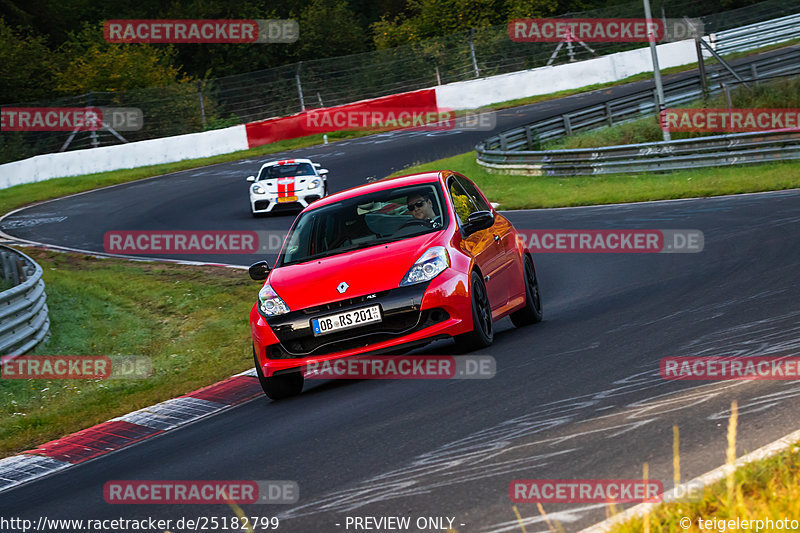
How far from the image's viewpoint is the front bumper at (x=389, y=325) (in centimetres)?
804

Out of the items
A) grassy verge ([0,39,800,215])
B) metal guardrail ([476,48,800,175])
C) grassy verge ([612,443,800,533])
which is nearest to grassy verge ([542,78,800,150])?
metal guardrail ([476,48,800,175])

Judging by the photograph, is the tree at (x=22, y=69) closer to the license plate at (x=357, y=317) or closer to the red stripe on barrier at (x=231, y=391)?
the red stripe on barrier at (x=231, y=391)

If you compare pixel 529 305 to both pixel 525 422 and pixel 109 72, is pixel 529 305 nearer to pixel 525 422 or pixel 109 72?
pixel 525 422

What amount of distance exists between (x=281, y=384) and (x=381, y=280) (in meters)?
1.24

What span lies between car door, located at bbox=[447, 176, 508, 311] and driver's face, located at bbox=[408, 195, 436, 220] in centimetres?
23

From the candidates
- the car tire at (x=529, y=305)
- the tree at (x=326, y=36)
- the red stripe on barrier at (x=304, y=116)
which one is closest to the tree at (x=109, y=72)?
the red stripe on barrier at (x=304, y=116)

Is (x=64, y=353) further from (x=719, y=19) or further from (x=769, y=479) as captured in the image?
(x=719, y=19)

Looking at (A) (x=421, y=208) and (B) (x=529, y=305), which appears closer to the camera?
(A) (x=421, y=208)

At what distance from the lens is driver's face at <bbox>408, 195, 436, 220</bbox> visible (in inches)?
362

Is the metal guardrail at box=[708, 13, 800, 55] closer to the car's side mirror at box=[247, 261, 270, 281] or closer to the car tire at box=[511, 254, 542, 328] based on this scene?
the car tire at box=[511, 254, 542, 328]

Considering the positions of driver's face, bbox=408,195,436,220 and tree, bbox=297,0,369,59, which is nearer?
driver's face, bbox=408,195,436,220

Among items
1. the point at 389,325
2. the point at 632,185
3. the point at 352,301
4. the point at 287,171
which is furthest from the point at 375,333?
the point at 287,171

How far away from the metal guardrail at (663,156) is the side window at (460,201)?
46.4ft

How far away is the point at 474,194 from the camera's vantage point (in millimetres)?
10383
